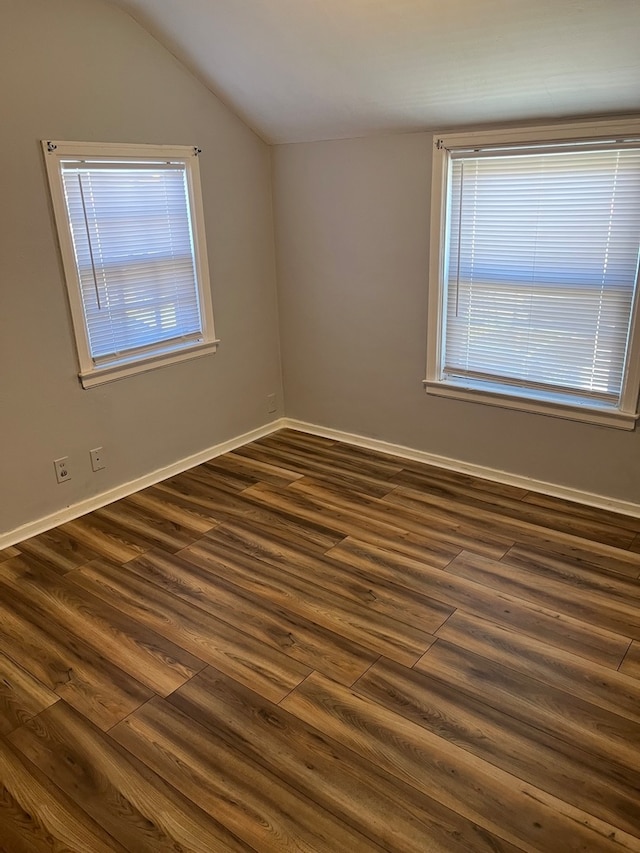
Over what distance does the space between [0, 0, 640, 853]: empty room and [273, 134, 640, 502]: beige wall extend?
0.7 inches

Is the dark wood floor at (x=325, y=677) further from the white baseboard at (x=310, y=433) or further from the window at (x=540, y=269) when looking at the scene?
the window at (x=540, y=269)

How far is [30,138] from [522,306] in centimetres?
252

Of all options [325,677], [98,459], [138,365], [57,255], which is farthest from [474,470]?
[57,255]

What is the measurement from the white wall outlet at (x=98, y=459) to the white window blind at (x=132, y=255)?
1.58ft

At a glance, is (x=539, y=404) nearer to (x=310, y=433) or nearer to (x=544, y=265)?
(x=544, y=265)

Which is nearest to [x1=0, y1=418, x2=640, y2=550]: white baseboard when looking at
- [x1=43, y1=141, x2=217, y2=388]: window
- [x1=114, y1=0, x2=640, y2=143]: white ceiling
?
[x1=43, y1=141, x2=217, y2=388]: window

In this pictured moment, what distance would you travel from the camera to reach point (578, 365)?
324 cm

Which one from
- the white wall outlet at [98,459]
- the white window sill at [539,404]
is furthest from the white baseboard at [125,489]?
the white window sill at [539,404]

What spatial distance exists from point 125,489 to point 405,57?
2.63 metres

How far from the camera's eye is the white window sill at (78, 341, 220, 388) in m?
3.31

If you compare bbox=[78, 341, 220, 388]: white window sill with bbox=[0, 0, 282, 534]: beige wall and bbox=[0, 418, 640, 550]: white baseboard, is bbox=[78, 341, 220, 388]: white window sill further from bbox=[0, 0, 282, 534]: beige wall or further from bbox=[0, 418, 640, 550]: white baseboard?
bbox=[0, 418, 640, 550]: white baseboard

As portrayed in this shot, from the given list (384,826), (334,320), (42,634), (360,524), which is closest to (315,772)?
(384,826)

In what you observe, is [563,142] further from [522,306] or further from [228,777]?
[228,777]

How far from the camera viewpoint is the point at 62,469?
329 cm
